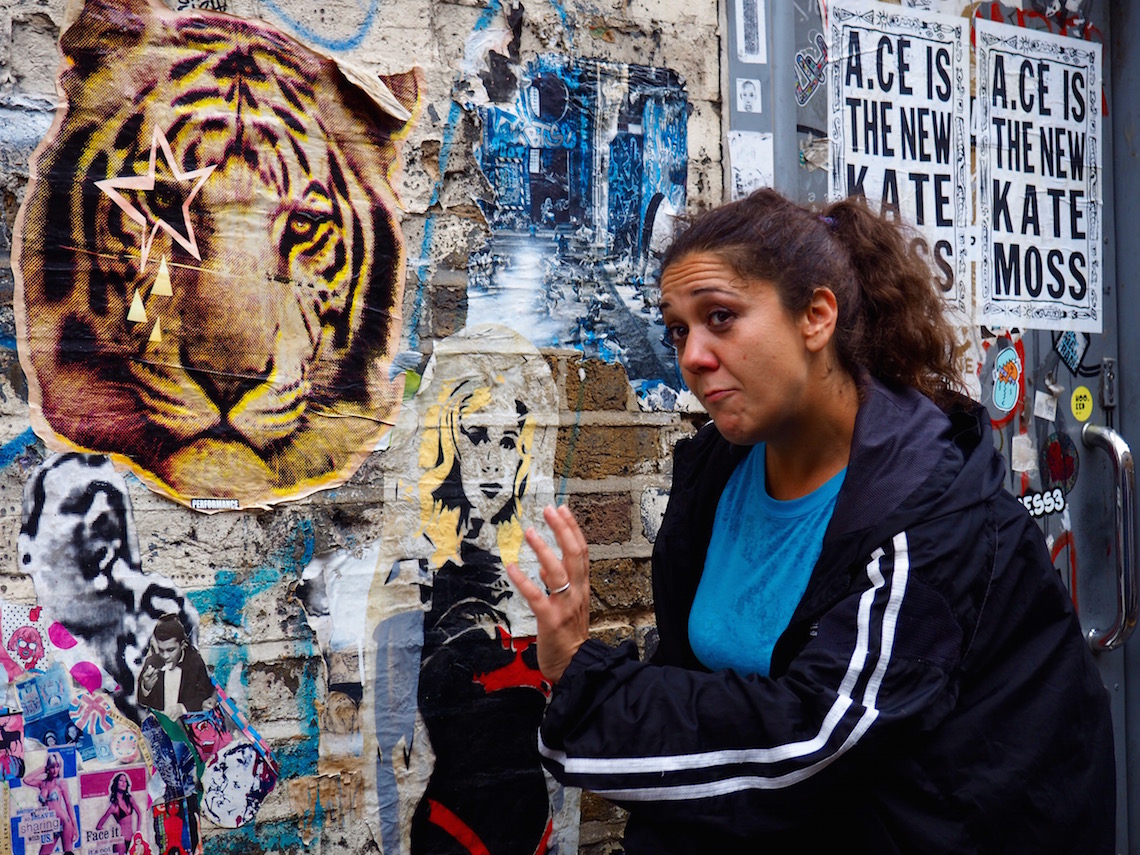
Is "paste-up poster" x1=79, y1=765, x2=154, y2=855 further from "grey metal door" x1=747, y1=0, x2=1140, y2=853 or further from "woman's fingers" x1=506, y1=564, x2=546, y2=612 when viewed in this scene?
"grey metal door" x1=747, y1=0, x2=1140, y2=853

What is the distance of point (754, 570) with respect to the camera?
5.72ft

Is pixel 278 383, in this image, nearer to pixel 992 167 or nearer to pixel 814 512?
pixel 814 512

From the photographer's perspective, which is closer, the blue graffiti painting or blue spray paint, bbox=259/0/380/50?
blue spray paint, bbox=259/0/380/50

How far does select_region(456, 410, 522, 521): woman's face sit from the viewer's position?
2.37m

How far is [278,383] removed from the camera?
216 centimetres

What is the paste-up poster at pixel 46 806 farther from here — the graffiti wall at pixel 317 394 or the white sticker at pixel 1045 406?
the white sticker at pixel 1045 406

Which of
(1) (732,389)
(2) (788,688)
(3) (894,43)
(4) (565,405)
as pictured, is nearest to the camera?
(2) (788,688)

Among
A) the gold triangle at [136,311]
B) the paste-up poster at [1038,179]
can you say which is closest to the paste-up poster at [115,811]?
the gold triangle at [136,311]

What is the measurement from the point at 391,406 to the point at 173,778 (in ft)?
3.03

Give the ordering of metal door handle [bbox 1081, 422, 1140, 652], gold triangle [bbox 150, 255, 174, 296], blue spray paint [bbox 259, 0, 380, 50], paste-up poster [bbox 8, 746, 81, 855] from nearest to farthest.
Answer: paste-up poster [bbox 8, 746, 81, 855] → gold triangle [bbox 150, 255, 174, 296] → blue spray paint [bbox 259, 0, 380, 50] → metal door handle [bbox 1081, 422, 1140, 652]

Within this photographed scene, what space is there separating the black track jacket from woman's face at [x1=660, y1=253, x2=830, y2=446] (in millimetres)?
163

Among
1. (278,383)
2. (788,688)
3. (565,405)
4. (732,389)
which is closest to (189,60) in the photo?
(278,383)

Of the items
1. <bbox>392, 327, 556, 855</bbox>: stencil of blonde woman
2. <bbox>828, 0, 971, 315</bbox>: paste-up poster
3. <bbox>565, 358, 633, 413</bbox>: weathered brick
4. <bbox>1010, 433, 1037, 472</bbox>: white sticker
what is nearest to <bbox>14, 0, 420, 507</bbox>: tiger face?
<bbox>392, 327, 556, 855</bbox>: stencil of blonde woman

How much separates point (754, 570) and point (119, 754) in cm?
135
